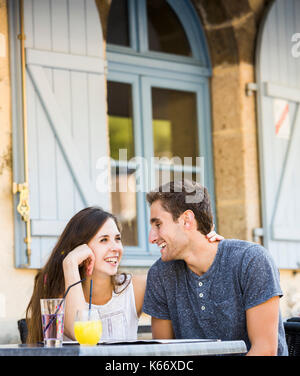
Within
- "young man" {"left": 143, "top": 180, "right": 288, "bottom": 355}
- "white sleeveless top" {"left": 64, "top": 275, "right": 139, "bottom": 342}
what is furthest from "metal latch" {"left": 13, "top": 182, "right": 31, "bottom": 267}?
"young man" {"left": 143, "top": 180, "right": 288, "bottom": 355}

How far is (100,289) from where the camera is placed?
3480mm

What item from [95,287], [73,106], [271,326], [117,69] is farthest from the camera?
[117,69]

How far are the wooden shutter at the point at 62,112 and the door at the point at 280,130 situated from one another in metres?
1.39

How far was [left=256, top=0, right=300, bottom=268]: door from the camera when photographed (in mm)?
5656

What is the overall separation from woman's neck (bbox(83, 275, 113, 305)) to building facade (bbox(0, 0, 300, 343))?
1.01m

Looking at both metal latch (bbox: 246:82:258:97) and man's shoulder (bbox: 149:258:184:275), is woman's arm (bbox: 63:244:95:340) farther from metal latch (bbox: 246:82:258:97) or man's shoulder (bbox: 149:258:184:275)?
metal latch (bbox: 246:82:258:97)

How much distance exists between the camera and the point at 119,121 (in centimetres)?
580

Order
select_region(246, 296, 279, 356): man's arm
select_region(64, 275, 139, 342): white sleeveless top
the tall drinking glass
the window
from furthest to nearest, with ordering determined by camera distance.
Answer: the window
select_region(64, 275, 139, 342): white sleeveless top
select_region(246, 296, 279, 356): man's arm
the tall drinking glass

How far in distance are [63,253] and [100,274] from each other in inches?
7.2

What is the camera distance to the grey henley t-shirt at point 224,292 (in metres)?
2.99

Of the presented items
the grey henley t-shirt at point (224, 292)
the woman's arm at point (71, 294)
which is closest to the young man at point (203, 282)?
the grey henley t-shirt at point (224, 292)

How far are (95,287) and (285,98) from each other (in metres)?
2.92

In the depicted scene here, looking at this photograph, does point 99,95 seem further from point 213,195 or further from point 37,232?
point 213,195
